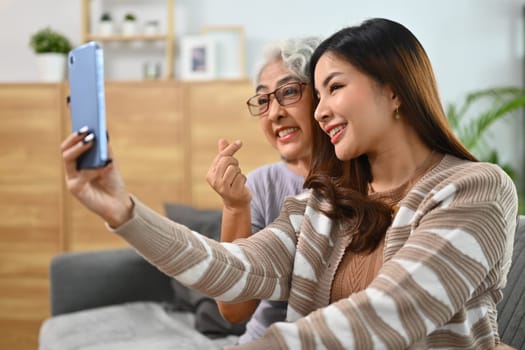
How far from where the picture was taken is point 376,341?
1.03 meters

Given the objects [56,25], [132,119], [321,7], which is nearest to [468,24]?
[321,7]

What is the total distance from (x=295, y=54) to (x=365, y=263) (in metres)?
0.69

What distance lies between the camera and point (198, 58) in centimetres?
417

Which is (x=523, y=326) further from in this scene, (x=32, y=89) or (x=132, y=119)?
(x=32, y=89)

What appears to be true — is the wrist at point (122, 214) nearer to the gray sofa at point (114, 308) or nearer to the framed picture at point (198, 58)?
the gray sofa at point (114, 308)

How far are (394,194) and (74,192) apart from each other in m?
0.60

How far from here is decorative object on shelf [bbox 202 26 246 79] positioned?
4.29m

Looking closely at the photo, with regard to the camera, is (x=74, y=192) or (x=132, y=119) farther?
(x=132, y=119)

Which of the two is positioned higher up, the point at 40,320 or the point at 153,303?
the point at 153,303

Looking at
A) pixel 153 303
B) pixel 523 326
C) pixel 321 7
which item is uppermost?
pixel 321 7

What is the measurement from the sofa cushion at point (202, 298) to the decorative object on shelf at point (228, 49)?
1264 millimetres

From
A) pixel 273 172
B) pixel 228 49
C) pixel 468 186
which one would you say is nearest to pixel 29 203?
pixel 228 49

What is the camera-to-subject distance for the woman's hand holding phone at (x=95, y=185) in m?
1.01

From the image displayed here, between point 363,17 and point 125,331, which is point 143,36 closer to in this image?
point 363,17
